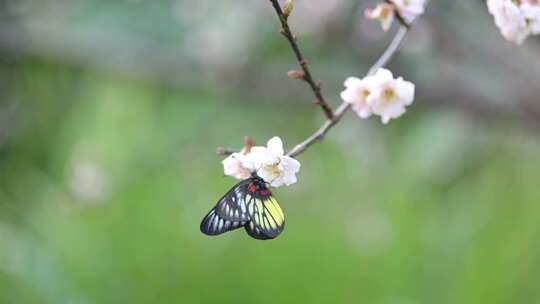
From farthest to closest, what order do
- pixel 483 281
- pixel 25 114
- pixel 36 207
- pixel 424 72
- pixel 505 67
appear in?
pixel 25 114 → pixel 424 72 → pixel 505 67 → pixel 36 207 → pixel 483 281

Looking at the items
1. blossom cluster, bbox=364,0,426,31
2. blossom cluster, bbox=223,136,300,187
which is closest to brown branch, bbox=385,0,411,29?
blossom cluster, bbox=364,0,426,31

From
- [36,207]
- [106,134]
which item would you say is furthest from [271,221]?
[106,134]

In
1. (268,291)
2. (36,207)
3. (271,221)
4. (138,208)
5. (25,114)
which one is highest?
(25,114)

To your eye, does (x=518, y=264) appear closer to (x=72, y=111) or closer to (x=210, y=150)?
(x=210, y=150)

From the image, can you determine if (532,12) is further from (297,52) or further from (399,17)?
(297,52)

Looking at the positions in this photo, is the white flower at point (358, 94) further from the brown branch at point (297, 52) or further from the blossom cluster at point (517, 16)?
the blossom cluster at point (517, 16)

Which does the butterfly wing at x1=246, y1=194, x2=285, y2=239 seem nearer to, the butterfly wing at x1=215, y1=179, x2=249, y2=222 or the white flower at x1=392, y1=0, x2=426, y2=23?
the butterfly wing at x1=215, y1=179, x2=249, y2=222

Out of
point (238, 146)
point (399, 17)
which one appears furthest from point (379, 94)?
point (238, 146)
